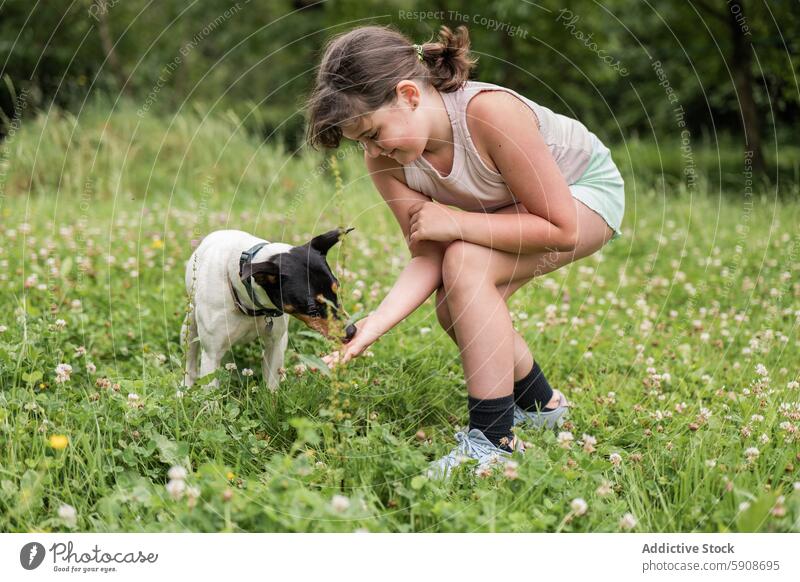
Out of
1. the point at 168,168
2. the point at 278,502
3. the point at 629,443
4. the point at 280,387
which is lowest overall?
the point at 168,168

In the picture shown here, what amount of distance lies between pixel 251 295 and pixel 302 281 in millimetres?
262

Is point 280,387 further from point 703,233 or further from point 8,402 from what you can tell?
point 703,233

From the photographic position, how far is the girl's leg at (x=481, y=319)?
2.76m

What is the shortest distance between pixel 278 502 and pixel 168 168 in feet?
22.7

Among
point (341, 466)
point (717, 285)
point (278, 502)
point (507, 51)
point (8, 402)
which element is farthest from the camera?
point (507, 51)

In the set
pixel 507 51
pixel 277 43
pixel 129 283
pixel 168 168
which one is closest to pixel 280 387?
pixel 129 283

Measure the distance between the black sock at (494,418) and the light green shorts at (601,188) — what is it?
846 mm

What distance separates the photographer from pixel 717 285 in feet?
16.9

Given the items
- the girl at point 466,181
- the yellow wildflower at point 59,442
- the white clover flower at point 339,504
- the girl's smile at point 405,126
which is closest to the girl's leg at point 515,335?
the girl at point 466,181

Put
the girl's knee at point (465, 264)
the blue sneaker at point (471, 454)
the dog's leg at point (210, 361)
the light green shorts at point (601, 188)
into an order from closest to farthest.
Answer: the blue sneaker at point (471, 454)
the girl's knee at point (465, 264)
the light green shorts at point (601, 188)
the dog's leg at point (210, 361)

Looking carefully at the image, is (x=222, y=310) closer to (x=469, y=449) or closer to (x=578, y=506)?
(x=469, y=449)
